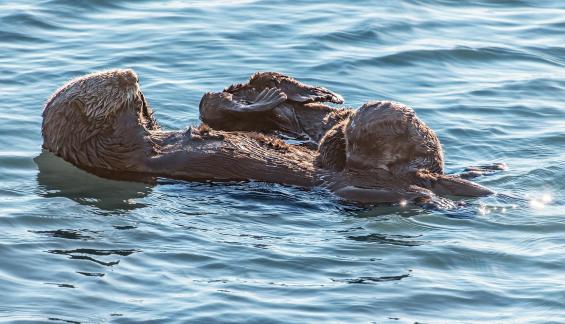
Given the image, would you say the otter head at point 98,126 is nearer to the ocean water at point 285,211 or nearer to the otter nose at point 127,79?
the otter nose at point 127,79

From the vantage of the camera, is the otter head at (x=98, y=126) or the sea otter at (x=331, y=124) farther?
the otter head at (x=98, y=126)

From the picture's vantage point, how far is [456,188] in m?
7.47

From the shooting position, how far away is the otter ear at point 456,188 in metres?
7.45

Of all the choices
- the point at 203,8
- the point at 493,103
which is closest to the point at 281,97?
the point at 493,103

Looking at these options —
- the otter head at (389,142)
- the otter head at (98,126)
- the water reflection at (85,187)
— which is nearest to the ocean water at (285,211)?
the water reflection at (85,187)

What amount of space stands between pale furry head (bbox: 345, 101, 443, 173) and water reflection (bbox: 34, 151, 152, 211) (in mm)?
1458

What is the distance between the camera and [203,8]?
1292cm

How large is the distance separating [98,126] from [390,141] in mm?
2061

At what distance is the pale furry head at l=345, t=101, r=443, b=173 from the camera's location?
24.2ft

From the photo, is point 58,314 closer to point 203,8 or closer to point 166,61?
point 166,61

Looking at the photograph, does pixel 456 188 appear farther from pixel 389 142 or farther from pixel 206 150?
pixel 206 150

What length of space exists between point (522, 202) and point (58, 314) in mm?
3162

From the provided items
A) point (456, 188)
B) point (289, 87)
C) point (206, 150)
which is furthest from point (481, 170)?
point (206, 150)

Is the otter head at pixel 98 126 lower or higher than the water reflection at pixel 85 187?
higher
